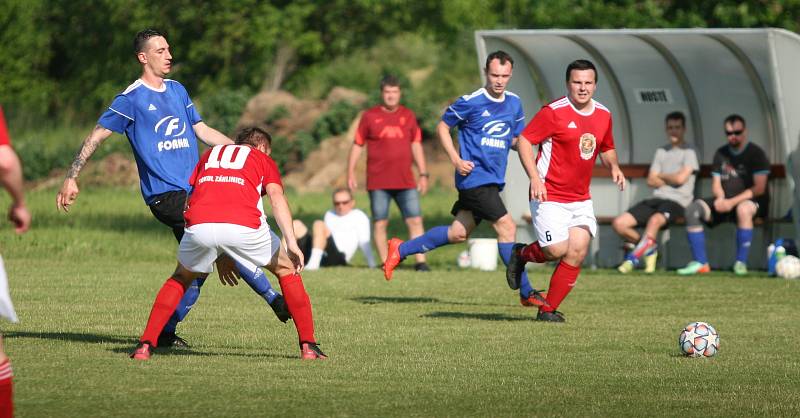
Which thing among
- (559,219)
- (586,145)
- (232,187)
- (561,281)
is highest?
(586,145)

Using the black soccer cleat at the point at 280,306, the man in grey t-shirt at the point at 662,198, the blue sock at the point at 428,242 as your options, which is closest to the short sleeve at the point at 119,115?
the black soccer cleat at the point at 280,306

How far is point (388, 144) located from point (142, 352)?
8811 mm

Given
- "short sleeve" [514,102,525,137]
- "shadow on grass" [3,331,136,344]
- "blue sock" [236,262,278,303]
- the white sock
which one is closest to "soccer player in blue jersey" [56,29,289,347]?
"shadow on grass" [3,331,136,344]

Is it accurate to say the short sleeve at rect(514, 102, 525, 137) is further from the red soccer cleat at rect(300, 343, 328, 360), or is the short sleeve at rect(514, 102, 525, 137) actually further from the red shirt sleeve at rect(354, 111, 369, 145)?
the red soccer cleat at rect(300, 343, 328, 360)

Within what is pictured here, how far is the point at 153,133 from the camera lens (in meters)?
9.88

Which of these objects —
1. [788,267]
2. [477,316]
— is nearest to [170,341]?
[477,316]

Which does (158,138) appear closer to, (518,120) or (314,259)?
(518,120)

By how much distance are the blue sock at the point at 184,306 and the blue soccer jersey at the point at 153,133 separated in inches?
25.9

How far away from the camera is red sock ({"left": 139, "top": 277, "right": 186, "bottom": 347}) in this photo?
8.91 meters

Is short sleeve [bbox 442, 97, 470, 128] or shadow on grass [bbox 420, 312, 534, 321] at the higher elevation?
short sleeve [bbox 442, 97, 470, 128]

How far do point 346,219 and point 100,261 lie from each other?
3027 mm

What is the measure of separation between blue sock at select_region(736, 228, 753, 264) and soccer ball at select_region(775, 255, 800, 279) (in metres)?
0.77

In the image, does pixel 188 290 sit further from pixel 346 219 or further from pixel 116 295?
pixel 346 219

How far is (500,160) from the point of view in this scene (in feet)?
43.9
